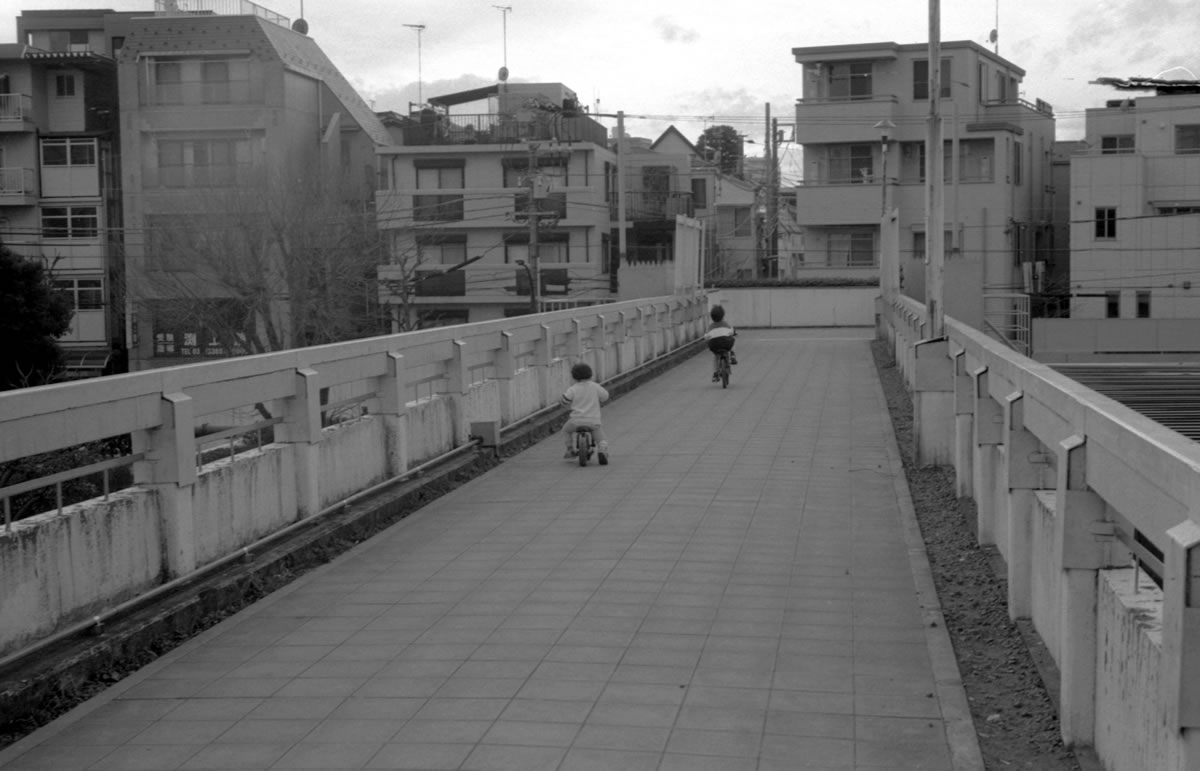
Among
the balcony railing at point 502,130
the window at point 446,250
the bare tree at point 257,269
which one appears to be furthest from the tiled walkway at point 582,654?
the balcony railing at point 502,130

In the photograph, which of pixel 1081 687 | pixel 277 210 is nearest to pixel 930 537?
pixel 1081 687

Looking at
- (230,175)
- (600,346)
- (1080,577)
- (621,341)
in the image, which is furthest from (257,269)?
(1080,577)

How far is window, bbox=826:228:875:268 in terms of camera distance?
5472 centimetres

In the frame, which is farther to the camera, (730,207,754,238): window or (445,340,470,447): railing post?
(730,207,754,238): window

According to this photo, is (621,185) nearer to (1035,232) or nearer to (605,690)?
(1035,232)

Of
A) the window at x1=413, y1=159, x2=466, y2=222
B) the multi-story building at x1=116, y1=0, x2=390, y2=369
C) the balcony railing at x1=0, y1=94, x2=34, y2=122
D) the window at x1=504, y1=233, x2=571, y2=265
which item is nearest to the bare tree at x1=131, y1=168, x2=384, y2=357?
the multi-story building at x1=116, y1=0, x2=390, y2=369

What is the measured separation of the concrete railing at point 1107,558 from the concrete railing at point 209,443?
14.1ft

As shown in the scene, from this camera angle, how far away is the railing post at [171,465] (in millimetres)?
7402

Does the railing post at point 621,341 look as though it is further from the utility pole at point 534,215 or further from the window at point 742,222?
the window at point 742,222

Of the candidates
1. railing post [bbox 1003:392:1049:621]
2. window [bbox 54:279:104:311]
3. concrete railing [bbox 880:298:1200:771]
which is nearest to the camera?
Result: concrete railing [bbox 880:298:1200:771]

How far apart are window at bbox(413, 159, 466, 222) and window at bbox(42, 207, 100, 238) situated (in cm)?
1271

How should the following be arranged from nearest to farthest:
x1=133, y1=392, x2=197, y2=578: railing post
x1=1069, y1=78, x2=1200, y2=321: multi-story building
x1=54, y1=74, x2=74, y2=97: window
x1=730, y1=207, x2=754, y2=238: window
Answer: x1=133, y1=392, x2=197, y2=578: railing post, x1=1069, y1=78, x2=1200, y2=321: multi-story building, x1=54, y1=74, x2=74, y2=97: window, x1=730, y1=207, x2=754, y2=238: window

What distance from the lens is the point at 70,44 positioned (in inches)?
2167

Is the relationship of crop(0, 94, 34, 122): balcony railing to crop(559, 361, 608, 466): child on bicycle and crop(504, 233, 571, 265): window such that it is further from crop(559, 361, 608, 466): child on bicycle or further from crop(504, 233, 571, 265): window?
crop(559, 361, 608, 466): child on bicycle
